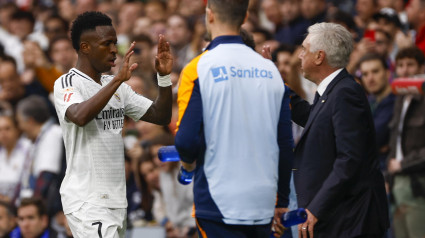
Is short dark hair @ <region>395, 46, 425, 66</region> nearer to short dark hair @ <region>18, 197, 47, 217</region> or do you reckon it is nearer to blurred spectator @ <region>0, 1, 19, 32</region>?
short dark hair @ <region>18, 197, 47, 217</region>

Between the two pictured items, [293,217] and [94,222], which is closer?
[293,217]

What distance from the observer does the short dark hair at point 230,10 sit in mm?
4812

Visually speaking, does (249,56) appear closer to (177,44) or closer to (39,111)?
(39,111)

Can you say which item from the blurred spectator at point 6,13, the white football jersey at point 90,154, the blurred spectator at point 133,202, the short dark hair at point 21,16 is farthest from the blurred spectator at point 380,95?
the blurred spectator at point 6,13

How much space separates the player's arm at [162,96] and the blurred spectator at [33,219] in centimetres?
368

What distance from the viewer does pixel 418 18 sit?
11031 mm

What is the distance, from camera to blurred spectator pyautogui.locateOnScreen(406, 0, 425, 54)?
10.6m

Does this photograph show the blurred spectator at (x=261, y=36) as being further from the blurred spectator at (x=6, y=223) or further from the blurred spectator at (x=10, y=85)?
the blurred spectator at (x=6, y=223)

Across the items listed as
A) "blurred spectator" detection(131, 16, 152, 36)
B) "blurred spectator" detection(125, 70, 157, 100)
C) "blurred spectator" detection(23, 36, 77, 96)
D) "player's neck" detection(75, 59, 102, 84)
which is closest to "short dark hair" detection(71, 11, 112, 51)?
"player's neck" detection(75, 59, 102, 84)

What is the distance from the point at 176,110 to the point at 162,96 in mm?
4423

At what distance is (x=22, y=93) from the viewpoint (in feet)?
40.1

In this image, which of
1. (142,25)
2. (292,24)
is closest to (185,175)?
(292,24)

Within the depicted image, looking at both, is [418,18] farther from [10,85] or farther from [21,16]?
[21,16]

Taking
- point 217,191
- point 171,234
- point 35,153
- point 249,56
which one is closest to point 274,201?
point 217,191
